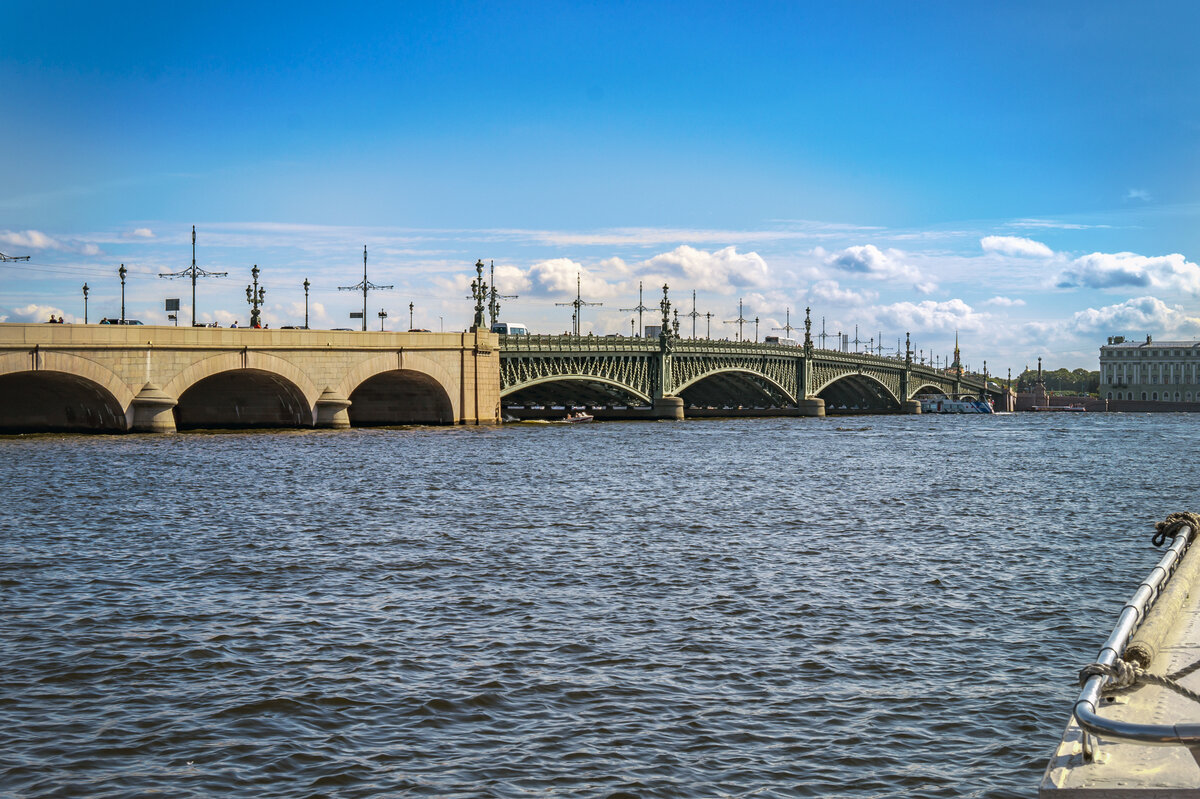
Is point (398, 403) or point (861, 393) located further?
point (861, 393)

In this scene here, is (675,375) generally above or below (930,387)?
above

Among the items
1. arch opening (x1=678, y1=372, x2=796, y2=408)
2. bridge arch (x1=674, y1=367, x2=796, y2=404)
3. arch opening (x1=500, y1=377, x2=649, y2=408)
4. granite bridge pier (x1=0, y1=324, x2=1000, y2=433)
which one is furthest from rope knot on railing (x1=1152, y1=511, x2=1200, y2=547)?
arch opening (x1=678, y1=372, x2=796, y2=408)

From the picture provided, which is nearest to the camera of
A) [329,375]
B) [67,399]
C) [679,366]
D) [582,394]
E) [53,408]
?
[67,399]

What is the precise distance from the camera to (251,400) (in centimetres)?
6325

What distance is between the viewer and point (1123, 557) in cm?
1972

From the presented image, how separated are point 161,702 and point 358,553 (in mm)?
9104

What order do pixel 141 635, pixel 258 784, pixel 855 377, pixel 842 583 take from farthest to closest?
pixel 855 377
pixel 842 583
pixel 141 635
pixel 258 784

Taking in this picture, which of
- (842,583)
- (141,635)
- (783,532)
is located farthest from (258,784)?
(783,532)

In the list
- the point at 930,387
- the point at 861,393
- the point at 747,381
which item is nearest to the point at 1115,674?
the point at 747,381

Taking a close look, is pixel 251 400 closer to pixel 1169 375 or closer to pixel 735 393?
pixel 735 393

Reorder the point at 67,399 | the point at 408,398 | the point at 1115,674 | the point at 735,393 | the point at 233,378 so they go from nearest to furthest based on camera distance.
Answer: the point at 1115,674 < the point at 67,399 < the point at 233,378 < the point at 408,398 < the point at 735,393

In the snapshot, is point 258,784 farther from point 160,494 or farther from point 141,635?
point 160,494

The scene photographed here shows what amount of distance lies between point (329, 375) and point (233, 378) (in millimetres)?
5433

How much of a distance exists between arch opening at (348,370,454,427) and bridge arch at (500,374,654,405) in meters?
4.71
